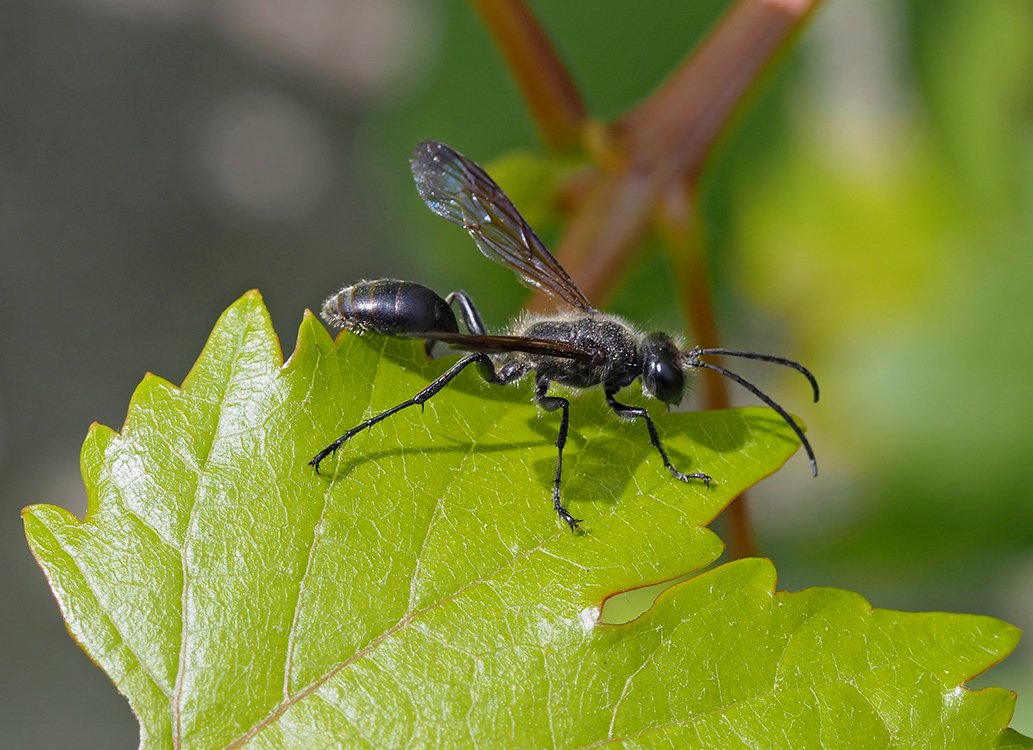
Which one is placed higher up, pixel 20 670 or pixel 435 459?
pixel 435 459

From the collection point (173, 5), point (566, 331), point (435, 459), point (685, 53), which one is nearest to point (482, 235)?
point (566, 331)

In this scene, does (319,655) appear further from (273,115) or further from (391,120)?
(273,115)

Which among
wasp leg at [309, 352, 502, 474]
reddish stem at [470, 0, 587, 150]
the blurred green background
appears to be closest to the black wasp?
wasp leg at [309, 352, 502, 474]

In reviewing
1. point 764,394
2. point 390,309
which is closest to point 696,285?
point 764,394

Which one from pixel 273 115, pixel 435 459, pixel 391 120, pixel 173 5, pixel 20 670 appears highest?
pixel 173 5

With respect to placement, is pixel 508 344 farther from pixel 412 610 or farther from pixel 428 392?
pixel 412 610

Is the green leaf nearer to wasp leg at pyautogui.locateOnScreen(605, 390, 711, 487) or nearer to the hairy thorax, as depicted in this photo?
wasp leg at pyautogui.locateOnScreen(605, 390, 711, 487)
